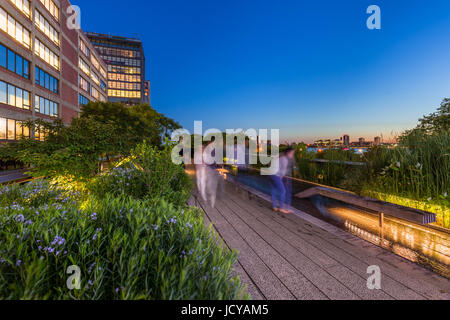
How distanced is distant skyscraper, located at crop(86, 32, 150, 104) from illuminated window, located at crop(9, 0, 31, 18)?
5356 cm

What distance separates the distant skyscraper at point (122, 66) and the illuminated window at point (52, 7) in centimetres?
4779

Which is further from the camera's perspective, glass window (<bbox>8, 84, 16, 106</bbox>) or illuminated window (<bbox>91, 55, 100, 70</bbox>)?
illuminated window (<bbox>91, 55, 100, 70</bbox>)

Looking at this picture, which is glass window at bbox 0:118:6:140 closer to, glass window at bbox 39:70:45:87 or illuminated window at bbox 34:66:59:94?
illuminated window at bbox 34:66:59:94

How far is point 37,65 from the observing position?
21.0m

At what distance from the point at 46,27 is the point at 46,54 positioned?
122 inches

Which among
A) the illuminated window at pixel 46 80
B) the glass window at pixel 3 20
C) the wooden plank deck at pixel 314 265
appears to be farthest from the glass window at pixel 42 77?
the wooden plank deck at pixel 314 265

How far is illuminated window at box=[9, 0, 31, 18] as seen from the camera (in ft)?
58.4

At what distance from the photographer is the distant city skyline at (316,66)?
25.8 ft

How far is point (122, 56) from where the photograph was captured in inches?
2852

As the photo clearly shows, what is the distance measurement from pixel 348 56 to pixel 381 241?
1638 cm

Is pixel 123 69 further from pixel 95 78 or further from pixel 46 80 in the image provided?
pixel 46 80

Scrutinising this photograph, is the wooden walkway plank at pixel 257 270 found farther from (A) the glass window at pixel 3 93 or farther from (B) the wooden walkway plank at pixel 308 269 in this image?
(A) the glass window at pixel 3 93

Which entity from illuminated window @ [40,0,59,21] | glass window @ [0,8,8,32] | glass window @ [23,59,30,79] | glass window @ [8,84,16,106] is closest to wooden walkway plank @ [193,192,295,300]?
glass window @ [8,84,16,106]

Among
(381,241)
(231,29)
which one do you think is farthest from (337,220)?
(231,29)
